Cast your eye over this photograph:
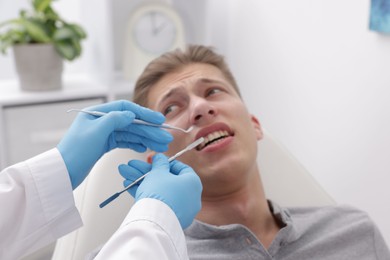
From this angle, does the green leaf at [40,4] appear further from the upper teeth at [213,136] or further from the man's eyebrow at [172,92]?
the upper teeth at [213,136]

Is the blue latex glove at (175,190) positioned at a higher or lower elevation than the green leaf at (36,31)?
lower

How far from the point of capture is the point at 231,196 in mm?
1221

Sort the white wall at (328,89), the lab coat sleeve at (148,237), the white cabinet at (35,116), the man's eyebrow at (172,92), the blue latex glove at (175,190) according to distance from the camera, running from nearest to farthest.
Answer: the lab coat sleeve at (148,237) → the blue latex glove at (175,190) → the man's eyebrow at (172,92) → the white wall at (328,89) → the white cabinet at (35,116)

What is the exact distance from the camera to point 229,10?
7.66 ft

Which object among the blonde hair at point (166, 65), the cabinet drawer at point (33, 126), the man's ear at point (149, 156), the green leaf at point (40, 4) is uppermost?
the green leaf at point (40, 4)

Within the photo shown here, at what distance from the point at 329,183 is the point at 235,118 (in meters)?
0.65

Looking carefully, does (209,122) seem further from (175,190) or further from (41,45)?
(41,45)

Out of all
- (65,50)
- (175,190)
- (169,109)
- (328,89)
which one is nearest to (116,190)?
(169,109)

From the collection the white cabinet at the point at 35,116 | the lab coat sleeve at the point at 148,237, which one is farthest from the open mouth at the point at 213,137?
the white cabinet at the point at 35,116

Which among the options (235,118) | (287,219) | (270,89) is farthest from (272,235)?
(270,89)

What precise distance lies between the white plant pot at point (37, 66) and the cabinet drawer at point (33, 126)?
98 millimetres

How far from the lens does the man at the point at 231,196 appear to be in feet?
3.66

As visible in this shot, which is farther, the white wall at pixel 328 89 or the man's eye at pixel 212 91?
the white wall at pixel 328 89

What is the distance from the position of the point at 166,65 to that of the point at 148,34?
901mm
